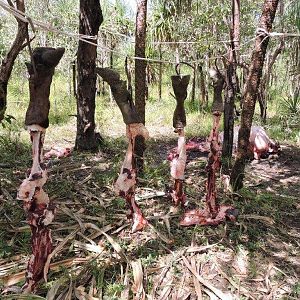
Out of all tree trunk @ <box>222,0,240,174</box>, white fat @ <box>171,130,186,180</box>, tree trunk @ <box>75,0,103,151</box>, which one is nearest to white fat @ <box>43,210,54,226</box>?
white fat @ <box>171,130,186,180</box>

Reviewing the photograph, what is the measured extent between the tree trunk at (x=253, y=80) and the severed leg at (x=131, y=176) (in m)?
1.31

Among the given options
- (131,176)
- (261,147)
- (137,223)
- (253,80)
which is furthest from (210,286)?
(261,147)

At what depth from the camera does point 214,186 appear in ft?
11.3

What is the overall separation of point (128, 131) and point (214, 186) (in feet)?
3.36

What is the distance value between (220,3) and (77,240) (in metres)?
9.29

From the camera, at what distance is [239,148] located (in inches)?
157

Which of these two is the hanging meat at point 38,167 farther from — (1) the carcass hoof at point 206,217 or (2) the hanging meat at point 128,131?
(1) the carcass hoof at point 206,217

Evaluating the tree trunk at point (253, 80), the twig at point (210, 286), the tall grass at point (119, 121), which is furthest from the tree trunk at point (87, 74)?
the twig at point (210, 286)

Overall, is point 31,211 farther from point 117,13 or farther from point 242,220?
point 117,13

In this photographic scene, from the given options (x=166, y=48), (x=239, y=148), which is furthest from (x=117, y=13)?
(x=239, y=148)

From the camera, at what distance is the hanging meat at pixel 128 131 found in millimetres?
2619

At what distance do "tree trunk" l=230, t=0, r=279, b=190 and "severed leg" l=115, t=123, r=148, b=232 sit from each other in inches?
51.5

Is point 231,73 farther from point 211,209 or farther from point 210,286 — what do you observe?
point 210,286

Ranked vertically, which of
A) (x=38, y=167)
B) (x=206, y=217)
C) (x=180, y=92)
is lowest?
(x=206, y=217)
